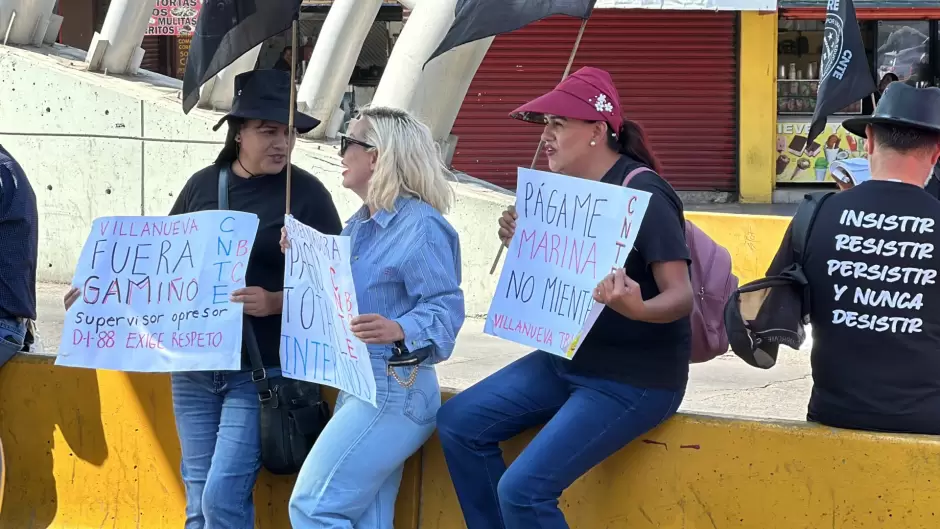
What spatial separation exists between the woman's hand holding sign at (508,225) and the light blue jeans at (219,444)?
0.98 m

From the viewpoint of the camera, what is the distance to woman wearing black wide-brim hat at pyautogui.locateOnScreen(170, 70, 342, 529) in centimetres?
407

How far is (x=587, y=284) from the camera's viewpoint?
3666mm

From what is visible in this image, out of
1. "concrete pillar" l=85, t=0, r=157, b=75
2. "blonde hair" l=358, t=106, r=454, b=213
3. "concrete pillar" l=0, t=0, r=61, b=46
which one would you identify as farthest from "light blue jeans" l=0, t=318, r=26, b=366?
"concrete pillar" l=0, t=0, r=61, b=46

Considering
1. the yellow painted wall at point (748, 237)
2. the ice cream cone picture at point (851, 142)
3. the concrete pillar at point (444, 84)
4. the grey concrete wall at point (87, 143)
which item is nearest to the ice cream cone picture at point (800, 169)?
the ice cream cone picture at point (851, 142)

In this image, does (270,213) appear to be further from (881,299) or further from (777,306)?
(881,299)

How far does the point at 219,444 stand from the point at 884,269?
231 centimetres

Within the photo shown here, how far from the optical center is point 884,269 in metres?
3.48

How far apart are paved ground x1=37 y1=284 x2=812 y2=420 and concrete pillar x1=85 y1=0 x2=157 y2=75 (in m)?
2.83

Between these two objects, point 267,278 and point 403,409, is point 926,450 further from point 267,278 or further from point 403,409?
point 267,278

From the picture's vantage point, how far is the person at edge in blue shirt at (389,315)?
12.4 feet

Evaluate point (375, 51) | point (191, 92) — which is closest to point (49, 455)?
point (191, 92)

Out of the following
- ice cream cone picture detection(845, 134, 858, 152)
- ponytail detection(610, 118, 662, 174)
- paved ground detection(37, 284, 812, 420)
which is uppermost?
ponytail detection(610, 118, 662, 174)

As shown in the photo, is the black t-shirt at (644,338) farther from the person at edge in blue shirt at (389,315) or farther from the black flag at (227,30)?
the black flag at (227,30)

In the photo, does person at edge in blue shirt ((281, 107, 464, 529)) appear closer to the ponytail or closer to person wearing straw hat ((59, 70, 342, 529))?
person wearing straw hat ((59, 70, 342, 529))
